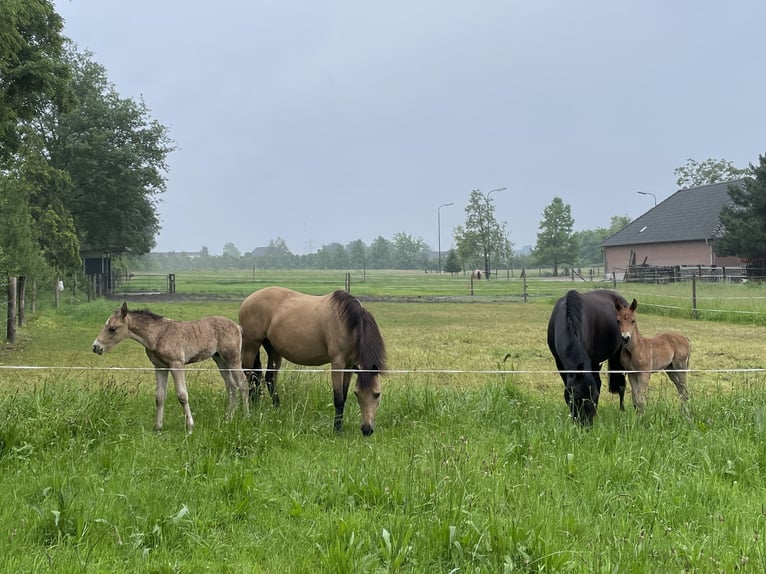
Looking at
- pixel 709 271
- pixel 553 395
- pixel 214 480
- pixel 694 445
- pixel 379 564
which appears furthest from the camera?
pixel 709 271

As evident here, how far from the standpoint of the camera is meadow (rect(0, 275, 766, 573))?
3.34 m

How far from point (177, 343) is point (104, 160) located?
3630 centimetres

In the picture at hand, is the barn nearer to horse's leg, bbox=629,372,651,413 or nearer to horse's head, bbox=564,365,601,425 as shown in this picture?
horse's leg, bbox=629,372,651,413

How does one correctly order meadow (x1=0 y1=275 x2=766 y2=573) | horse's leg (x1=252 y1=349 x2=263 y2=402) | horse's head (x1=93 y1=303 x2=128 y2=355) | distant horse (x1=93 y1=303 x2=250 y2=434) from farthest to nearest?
horse's leg (x1=252 y1=349 x2=263 y2=402)
horse's head (x1=93 y1=303 x2=128 y2=355)
distant horse (x1=93 y1=303 x2=250 y2=434)
meadow (x1=0 y1=275 x2=766 y2=573)

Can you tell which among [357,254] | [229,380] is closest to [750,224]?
[229,380]

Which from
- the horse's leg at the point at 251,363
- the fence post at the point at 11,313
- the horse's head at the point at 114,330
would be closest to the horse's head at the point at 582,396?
the horse's leg at the point at 251,363

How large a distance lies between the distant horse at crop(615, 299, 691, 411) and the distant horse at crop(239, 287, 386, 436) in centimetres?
299

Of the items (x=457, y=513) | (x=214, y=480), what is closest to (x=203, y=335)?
(x=214, y=480)

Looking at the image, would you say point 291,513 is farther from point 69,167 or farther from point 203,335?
point 69,167

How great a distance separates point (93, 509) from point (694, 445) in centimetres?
481

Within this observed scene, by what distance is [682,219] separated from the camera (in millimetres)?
48594

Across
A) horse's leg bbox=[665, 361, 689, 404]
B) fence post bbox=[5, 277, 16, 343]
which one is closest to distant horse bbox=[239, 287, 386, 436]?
horse's leg bbox=[665, 361, 689, 404]

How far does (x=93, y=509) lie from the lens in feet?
12.3

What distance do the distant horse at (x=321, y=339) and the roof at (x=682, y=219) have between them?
43.2 metres
